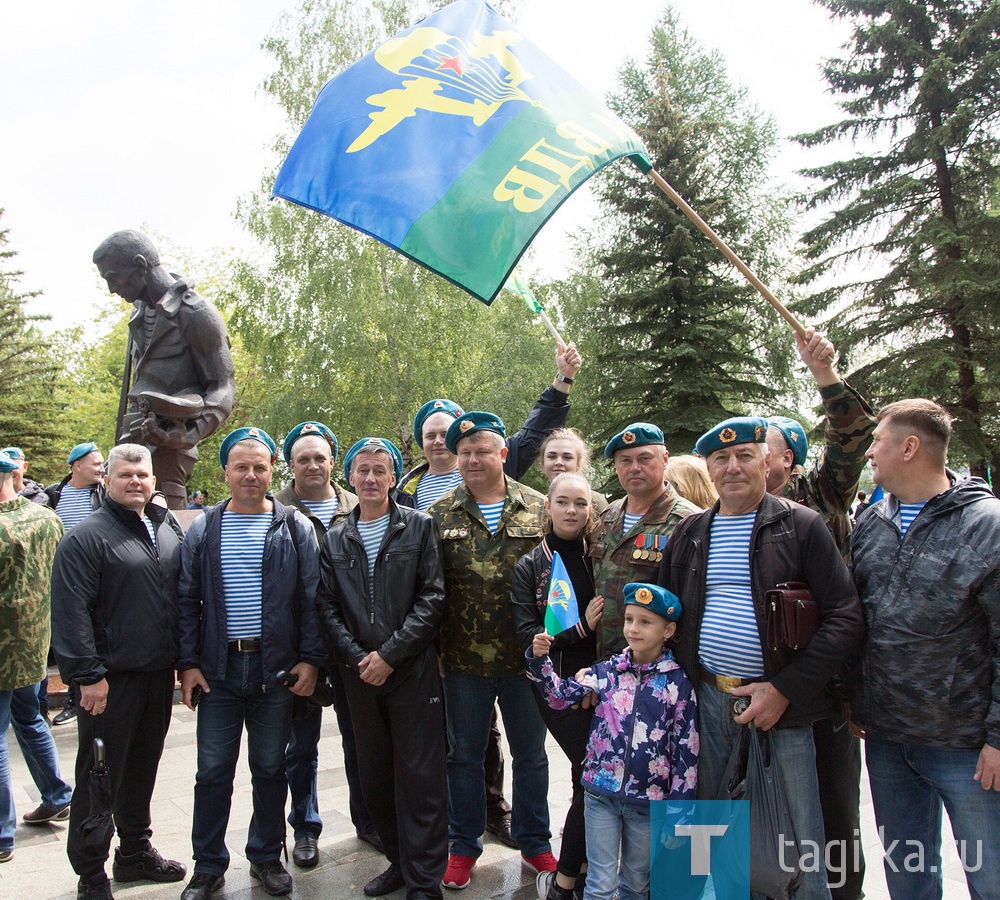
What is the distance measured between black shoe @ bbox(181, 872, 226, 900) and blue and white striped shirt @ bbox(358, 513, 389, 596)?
4.68ft

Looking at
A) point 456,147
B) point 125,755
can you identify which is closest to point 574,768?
point 125,755

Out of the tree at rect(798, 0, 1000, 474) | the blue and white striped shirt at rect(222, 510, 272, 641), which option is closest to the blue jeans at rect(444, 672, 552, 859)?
the blue and white striped shirt at rect(222, 510, 272, 641)

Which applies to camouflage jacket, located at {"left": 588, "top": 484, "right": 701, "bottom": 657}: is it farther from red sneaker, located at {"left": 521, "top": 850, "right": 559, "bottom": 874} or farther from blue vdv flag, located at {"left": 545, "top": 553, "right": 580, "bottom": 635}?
red sneaker, located at {"left": 521, "top": 850, "right": 559, "bottom": 874}

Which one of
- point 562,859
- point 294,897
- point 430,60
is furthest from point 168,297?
point 562,859

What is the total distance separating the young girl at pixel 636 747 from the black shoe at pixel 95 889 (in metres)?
2.09

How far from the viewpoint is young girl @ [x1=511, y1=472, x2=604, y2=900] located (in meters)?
3.44

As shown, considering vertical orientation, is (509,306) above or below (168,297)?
above

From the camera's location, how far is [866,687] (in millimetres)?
2896

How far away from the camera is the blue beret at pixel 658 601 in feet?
10.0

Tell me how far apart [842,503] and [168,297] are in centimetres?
576

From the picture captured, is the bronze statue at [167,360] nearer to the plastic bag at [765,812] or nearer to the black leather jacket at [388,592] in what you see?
the black leather jacket at [388,592]

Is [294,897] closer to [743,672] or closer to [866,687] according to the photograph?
[743,672]

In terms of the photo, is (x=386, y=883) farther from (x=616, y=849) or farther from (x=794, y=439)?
(x=794, y=439)

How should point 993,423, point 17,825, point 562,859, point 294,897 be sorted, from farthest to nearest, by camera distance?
point 993,423, point 17,825, point 294,897, point 562,859
